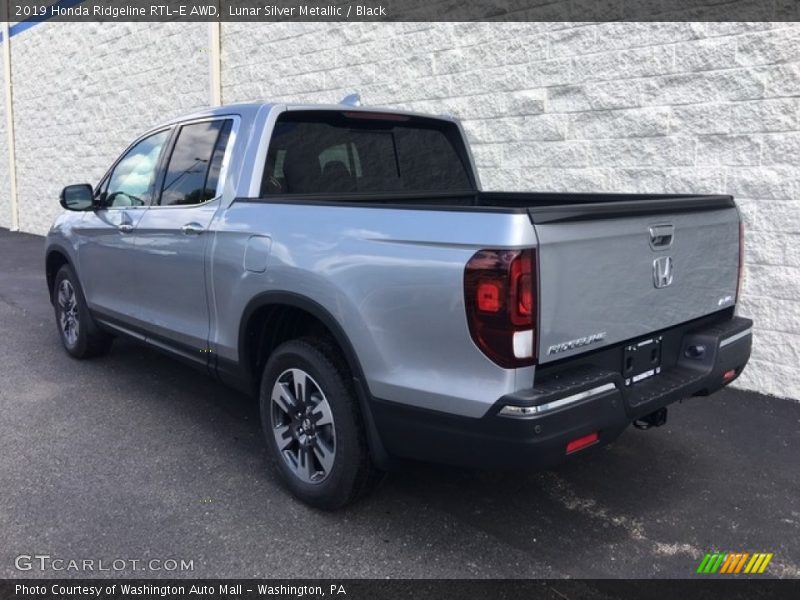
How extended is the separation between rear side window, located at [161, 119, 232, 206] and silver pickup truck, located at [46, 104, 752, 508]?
2cm

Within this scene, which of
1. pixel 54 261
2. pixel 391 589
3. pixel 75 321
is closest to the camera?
pixel 391 589

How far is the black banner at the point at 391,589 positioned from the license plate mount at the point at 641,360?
849mm

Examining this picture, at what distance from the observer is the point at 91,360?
6.05 metres

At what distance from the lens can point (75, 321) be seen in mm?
5977

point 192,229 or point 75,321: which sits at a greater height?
point 192,229

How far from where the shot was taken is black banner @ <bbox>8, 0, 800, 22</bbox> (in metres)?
5.06

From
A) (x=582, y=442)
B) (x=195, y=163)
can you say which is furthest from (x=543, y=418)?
(x=195, y=163)

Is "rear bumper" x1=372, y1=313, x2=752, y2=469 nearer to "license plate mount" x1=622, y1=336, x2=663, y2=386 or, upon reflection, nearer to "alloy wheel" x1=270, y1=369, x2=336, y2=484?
"license plate mount" x1=622, y1=336, x2=663, y2=386

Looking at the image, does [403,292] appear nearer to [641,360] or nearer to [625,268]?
[625,268]

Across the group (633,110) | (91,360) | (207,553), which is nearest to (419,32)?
(633,110)

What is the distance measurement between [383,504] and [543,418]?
4.24ft

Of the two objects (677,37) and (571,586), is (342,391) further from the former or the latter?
(677,37)

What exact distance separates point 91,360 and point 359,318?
3908 millimetres

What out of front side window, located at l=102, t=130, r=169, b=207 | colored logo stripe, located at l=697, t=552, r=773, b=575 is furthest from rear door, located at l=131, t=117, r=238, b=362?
colored logo stripe, located at l=697, t=552, r=773, b=575
